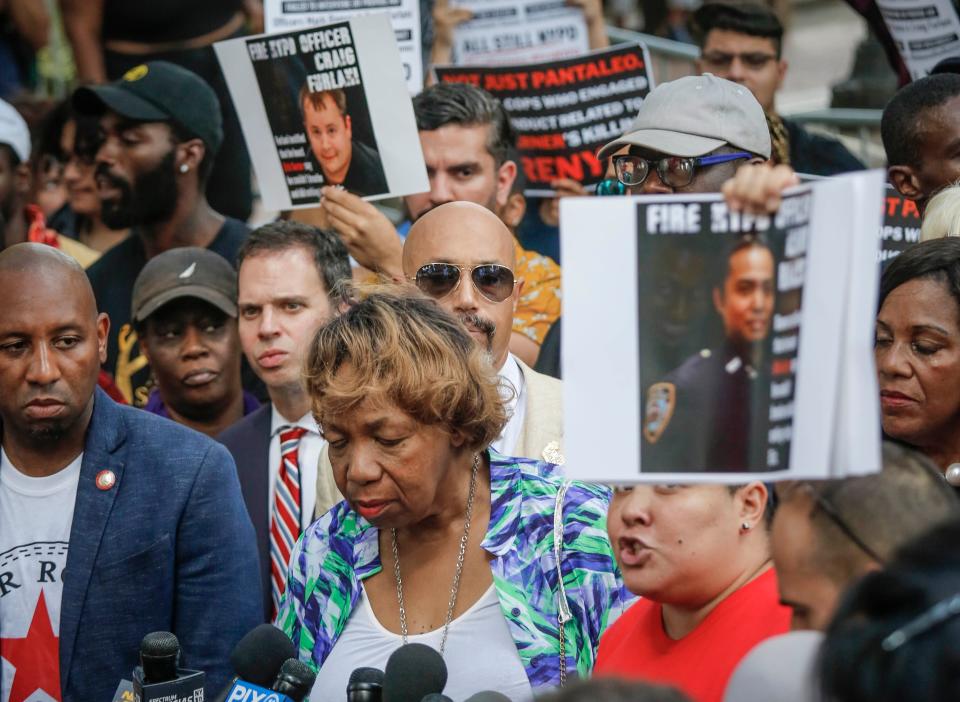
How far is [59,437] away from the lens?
15.3 ft

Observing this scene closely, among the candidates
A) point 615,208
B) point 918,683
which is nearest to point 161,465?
point 615,208

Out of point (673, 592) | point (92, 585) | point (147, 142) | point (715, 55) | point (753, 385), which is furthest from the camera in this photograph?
point (715, 55)

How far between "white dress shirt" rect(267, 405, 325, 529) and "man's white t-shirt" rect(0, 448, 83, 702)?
2.84 feet

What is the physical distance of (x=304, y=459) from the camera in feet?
17.5

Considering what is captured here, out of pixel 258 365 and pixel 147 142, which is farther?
pixel 147 142

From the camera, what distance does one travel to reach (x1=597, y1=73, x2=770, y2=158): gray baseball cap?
453cm

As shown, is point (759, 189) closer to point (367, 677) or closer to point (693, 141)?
point (367, 677)

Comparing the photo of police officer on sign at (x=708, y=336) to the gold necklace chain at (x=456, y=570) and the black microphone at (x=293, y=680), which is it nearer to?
the black microphone at (x=293, y=680)

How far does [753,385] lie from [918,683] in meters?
0.97

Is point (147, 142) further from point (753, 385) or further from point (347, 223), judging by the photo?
point (753, 385)

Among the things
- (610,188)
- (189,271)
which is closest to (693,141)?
(610,188)

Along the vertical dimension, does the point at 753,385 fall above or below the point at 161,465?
above

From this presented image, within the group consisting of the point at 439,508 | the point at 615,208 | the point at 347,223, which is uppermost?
the point at 615,208

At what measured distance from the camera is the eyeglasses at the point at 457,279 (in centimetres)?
487
